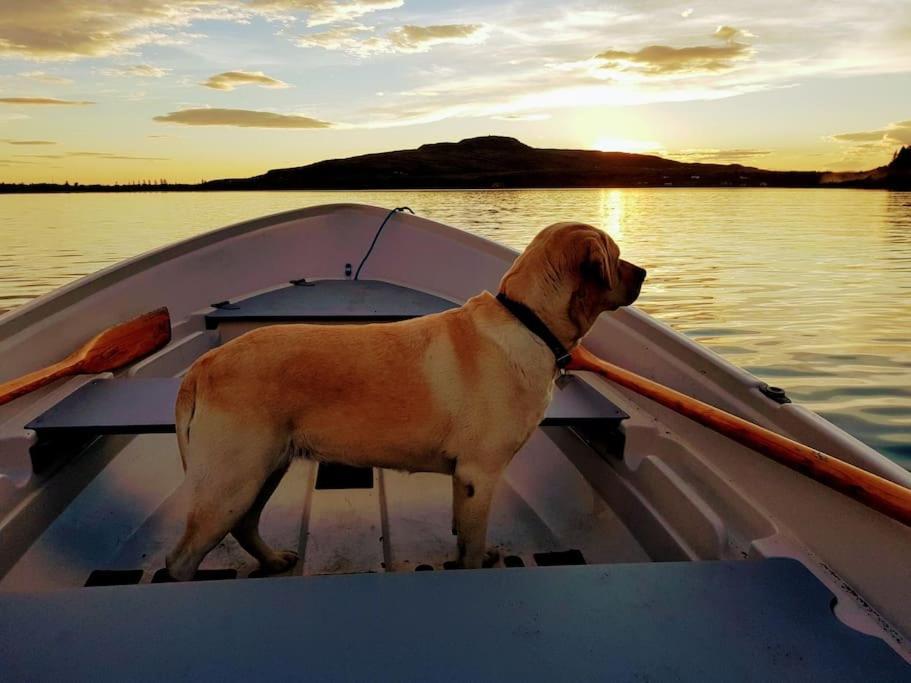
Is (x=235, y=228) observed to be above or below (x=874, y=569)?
above

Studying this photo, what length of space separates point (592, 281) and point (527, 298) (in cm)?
25

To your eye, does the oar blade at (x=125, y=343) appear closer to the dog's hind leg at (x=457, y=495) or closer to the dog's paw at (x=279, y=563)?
the dog's paw at (x=279, y=563)

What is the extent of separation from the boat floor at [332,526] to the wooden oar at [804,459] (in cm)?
65

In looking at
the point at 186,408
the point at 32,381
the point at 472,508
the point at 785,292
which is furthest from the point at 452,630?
the point at 785,292

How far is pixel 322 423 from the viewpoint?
237 centimetres

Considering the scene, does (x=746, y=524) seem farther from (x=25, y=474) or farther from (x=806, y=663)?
(x=25, y=474)

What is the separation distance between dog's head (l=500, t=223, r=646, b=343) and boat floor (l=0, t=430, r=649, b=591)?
114cm

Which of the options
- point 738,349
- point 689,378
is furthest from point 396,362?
point 738,349

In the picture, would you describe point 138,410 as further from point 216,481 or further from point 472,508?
point 472,508

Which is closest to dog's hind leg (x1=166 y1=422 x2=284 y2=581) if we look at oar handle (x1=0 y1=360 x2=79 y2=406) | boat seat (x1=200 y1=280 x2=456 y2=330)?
oar handle (x1=0 y1=360 x2=79 y2=406)

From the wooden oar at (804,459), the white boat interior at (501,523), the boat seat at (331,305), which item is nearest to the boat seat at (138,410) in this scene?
the white boat interior at (501,523)

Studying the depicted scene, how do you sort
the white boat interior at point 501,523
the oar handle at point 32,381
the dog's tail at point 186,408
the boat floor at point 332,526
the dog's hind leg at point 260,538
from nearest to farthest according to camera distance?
the white boat interior at point 501,523
the dog's tail at point 186,408
the dog's hind leg at point 260,538
the boat floor at point 332,526
the oar handle at point 32,381

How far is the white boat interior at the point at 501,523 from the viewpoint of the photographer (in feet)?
5.47

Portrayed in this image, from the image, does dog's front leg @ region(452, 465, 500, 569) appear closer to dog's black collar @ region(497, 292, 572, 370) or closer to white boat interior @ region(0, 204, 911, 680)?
white boat interior @ region(0, 204, 911, 680)
